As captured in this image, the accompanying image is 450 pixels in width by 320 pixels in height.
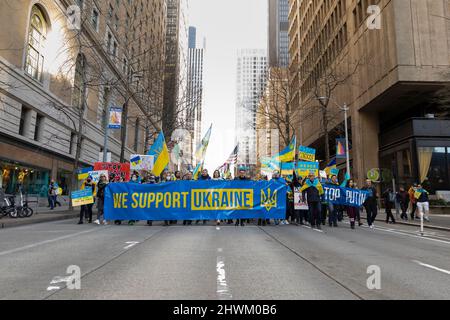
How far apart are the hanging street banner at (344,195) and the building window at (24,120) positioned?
19384 millimetres

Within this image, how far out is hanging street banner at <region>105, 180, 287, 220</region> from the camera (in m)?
13.6

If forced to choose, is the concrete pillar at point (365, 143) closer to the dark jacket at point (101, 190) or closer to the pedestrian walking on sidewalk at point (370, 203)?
the pedestrian walking on sidewalk at point (370, 203)

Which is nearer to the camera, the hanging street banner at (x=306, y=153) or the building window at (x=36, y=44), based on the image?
the hanging street banner at (x=306, y=153)

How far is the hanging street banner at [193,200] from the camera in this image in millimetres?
13641

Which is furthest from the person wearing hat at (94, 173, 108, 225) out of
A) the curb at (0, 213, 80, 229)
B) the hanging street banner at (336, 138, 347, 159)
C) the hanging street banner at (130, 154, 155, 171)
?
the hanging street banner at (336, 138, 347, 159)

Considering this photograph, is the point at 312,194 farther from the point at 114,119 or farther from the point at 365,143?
the point at 365,143

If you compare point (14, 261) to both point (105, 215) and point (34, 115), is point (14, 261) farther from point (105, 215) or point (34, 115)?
point (34, 115)

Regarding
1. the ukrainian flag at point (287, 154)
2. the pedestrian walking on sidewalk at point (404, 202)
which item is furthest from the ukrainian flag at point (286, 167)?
the pedestrian walking on sidewalk at point (404, 202)

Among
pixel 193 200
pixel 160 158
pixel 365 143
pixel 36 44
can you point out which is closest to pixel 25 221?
pixel 160 158

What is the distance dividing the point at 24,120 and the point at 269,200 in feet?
58.8

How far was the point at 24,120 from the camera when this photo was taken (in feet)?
75.0

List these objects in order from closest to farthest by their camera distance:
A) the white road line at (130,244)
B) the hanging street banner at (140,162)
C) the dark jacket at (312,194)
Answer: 1. the white road line at (130,244)
2. the dark jacket at (312,194)
3. the hanging street banner at (140,162)
